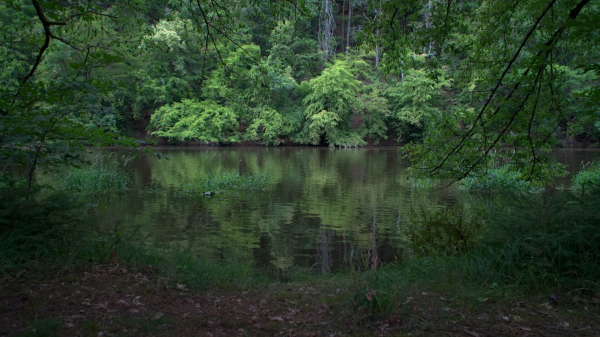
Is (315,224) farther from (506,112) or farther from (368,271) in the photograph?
(368,271)

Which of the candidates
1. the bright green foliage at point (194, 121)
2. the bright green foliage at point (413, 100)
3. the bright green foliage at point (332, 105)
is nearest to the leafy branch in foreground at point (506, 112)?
the bright green foliage at point (194, 121)

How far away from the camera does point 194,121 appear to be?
116 feet

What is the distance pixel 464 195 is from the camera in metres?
13.0

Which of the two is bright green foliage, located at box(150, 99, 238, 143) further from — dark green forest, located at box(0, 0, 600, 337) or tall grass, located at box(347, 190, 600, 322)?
tall grass, located at box(347, 190, 600, 322)

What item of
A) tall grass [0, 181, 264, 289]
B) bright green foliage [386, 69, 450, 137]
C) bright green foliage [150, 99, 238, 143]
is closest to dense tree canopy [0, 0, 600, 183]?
tall grass [0, 181, 264, 289]

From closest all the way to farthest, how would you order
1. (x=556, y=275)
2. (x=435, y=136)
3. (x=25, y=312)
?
(x=25, y=312) → (x=556, y=275) → (x=435, y=136)

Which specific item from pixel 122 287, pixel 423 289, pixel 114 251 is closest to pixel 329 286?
pixel 423 289

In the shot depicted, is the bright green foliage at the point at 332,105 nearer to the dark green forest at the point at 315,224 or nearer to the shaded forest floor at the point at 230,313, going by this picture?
the dark green forest at the point at 315,224

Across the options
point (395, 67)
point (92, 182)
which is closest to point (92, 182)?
point (92, 182)

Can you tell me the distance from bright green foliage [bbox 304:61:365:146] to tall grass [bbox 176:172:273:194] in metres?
22.8

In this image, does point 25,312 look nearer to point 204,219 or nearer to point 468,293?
point 468,293

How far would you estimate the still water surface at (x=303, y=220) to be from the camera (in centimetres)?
703

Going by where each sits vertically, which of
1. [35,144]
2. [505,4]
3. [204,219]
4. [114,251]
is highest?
[505,4]

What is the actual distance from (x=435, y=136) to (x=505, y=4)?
8.37 feet
